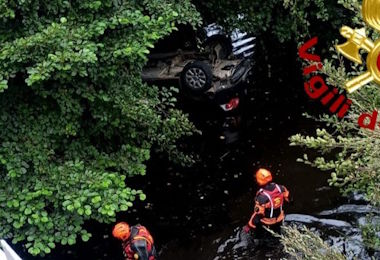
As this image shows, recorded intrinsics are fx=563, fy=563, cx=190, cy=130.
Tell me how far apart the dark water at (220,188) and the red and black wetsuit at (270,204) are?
59cm

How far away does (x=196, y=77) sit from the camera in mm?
10391

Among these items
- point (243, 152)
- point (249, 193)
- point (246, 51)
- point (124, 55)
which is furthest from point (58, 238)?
point (246, 51)

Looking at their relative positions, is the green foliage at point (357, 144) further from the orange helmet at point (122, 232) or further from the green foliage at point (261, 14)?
the green foliage at point (261, 14)

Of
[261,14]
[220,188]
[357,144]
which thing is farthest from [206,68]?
[357,144]

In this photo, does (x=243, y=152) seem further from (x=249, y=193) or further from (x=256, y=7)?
(x=256, y=7)

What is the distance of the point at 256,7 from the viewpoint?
9289 mm

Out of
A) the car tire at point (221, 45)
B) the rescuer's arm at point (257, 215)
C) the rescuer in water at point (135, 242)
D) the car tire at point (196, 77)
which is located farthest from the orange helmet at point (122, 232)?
the car tire at point (221, 45)

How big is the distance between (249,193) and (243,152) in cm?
119

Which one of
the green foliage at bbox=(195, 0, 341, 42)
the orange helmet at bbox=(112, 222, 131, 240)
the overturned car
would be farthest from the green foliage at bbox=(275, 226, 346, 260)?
the overturned car

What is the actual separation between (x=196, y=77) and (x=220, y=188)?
2.28m

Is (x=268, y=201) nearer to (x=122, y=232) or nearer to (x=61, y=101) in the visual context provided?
(x=122, y=232)

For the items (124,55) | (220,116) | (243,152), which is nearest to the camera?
(124,55)

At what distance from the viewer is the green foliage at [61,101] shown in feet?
19.2

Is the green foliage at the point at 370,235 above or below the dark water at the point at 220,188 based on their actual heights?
above
